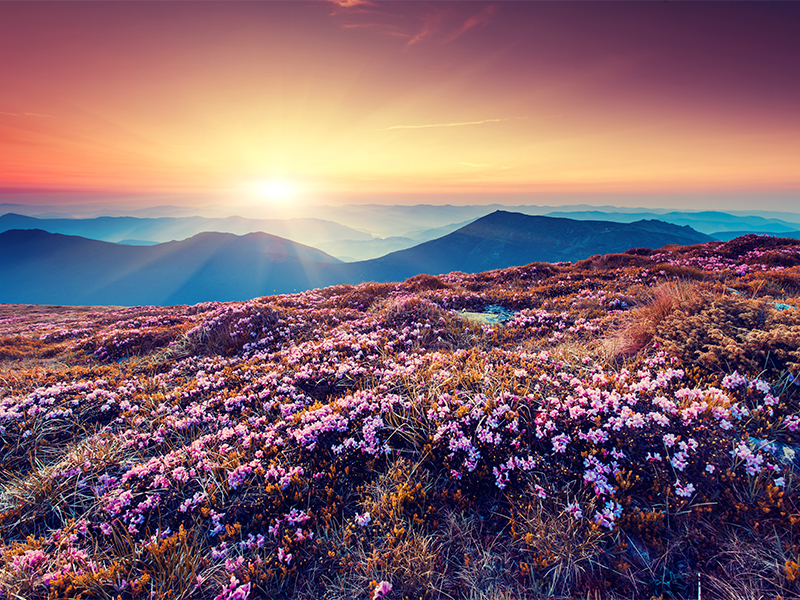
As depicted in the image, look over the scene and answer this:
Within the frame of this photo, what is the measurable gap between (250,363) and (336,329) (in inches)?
116

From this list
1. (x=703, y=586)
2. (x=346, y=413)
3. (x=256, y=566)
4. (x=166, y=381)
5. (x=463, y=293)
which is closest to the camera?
(x=703, y=586)

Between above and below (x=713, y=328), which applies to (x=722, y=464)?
below

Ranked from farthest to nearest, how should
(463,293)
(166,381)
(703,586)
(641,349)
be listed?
(463,293) → (166,381) → (641,349) → (703,586)

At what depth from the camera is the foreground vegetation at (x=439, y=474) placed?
3.36 meters

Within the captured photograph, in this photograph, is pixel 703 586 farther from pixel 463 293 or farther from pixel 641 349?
pixel 463 293

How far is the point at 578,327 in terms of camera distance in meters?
8.58

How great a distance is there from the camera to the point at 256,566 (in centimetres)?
357

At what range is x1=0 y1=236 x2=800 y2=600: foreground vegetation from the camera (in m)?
3.36

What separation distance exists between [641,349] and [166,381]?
10799 mm

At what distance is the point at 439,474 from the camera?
14.7 ft

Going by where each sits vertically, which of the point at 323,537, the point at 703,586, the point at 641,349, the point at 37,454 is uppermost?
the point at 641,349

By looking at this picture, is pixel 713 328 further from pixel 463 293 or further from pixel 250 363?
pixel 250 363

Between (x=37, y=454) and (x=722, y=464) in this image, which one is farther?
(x=37, y=454)

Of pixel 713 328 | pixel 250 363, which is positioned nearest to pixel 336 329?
pixel 250 363
